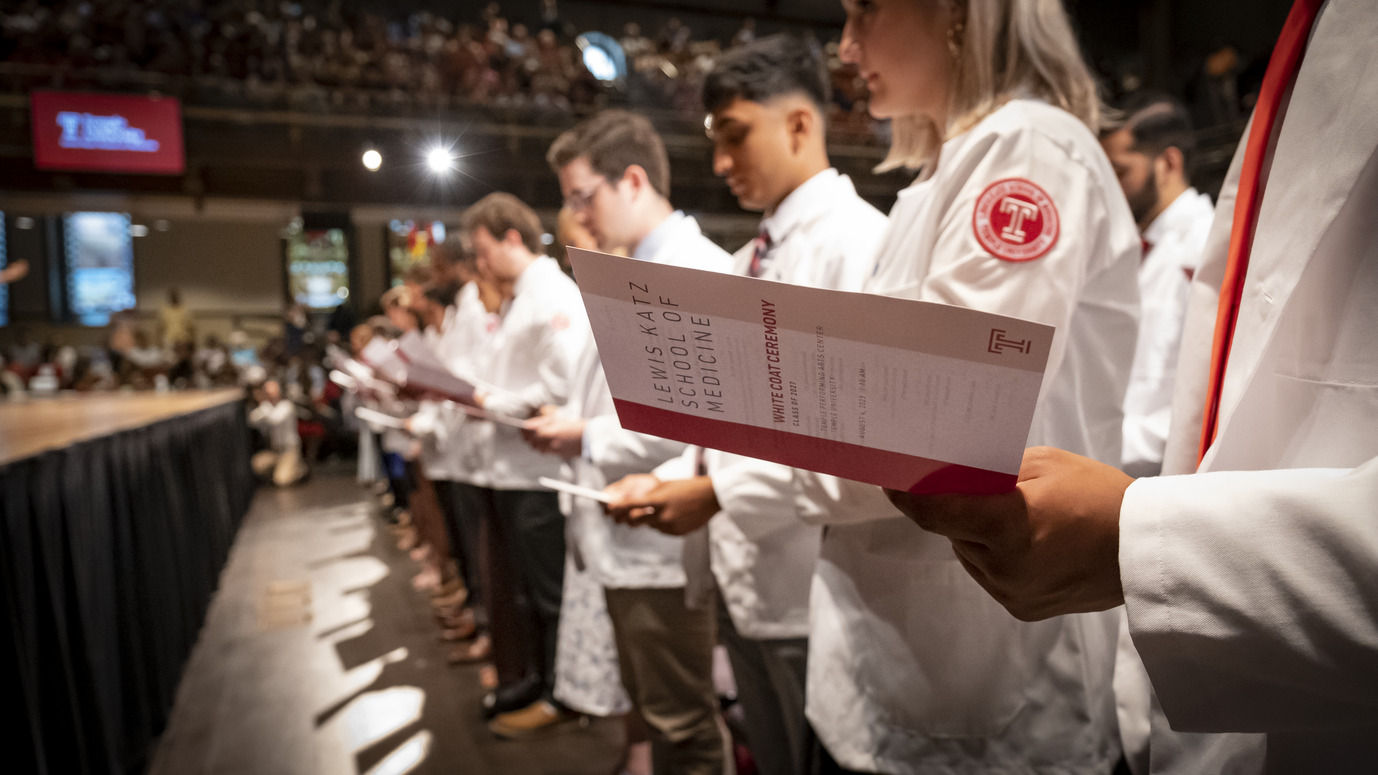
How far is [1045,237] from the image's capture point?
28.0 inches

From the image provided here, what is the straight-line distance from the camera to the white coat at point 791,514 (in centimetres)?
117

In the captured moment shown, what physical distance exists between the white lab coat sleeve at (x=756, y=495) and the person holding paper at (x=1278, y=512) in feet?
1.69

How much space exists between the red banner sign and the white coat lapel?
7125mm

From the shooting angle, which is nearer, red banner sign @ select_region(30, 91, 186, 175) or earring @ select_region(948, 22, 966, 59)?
earring @ select_region(948, 22, 966, 59)

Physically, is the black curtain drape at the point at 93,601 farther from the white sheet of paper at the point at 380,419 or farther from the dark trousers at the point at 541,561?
the dark trousers at the point at 541,561

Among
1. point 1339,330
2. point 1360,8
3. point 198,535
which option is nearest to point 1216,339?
point 1339,330

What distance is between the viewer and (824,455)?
1.71ft

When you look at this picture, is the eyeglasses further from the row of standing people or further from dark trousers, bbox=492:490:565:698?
dark trousers, bbox=492:490:565:698

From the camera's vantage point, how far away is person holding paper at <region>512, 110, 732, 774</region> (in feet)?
5.08

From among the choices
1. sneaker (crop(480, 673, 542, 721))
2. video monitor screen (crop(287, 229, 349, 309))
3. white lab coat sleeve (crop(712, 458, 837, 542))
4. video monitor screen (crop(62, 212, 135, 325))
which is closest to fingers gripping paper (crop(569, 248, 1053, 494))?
white lab coat sleeve (crop(712, 458, 837, 542))

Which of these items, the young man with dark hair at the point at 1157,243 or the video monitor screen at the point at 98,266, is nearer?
the young man with dark hair at the point at 1157,243

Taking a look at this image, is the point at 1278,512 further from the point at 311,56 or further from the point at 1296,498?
the point at 311,56

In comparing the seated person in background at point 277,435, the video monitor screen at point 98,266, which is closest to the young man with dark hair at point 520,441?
the seated person in background at point 277,435

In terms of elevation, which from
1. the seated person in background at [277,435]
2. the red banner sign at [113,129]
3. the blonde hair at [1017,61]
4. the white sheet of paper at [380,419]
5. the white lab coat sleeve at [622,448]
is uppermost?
the red banner sign at [113,129]
